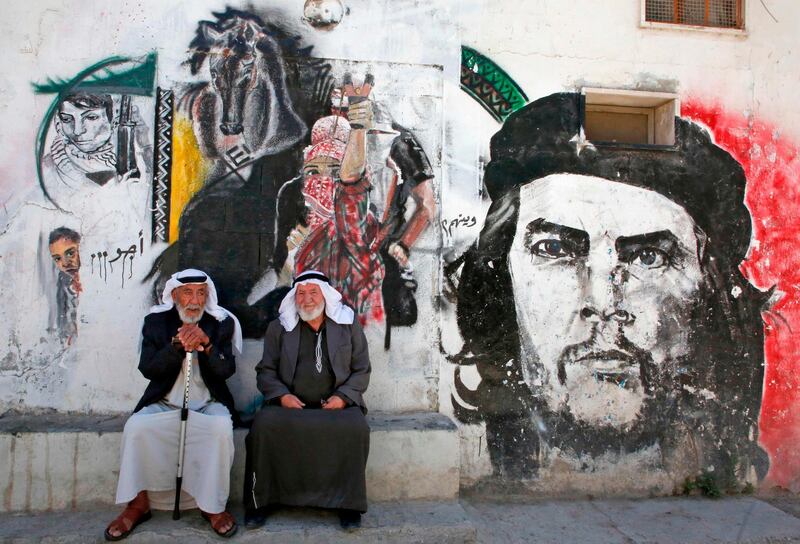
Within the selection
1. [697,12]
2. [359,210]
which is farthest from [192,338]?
[697,12]

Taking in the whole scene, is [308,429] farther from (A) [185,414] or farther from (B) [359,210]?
(B) [359,210]

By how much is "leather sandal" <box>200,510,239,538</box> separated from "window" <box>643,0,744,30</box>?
456cm

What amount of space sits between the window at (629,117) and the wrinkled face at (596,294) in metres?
0.49

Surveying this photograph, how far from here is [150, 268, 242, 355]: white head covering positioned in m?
3.90

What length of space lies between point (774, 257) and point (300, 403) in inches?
148

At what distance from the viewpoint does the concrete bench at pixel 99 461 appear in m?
3.86

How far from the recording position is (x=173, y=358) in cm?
369

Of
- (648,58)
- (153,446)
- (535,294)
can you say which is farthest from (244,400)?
(648,58)

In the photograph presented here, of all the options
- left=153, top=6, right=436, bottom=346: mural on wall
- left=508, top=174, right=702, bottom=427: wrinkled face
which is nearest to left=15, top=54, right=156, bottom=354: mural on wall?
left=153, top=6, right=436, bottom=346: mural on wall

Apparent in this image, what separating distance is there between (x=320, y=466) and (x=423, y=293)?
4.75ft

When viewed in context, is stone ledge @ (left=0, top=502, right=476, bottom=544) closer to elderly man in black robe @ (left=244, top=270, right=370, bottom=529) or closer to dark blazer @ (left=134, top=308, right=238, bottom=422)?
elderly man in black robe @ (left=244, top=270, right=370, bottom=529)

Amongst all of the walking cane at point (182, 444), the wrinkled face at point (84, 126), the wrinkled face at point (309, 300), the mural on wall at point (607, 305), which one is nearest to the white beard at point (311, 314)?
the wrinkled face at point (309, 300)

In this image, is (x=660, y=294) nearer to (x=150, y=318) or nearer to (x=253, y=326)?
(x=253, y=326)

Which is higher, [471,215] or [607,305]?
[471,215]
